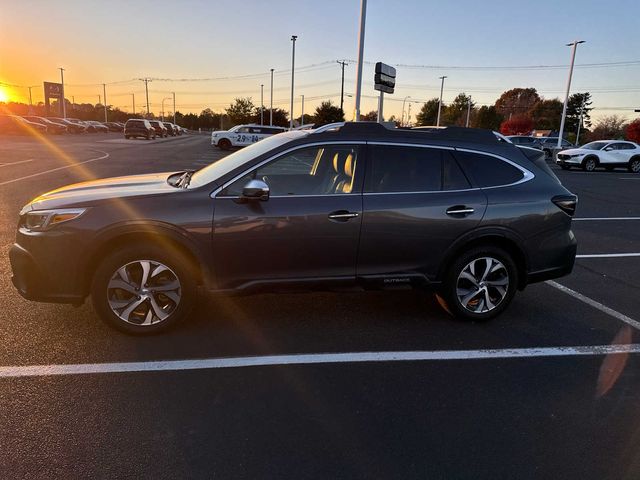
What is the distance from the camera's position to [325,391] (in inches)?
131

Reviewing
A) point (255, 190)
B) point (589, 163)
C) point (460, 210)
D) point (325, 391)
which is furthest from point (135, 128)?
point (325, 391)

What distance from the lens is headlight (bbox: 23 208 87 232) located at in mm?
3804

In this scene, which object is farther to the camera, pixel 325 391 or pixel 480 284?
pixel 480 284

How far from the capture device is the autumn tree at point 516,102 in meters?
111

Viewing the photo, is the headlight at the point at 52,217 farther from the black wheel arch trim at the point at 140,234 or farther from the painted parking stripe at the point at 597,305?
the painted parking stripe at the point at 597,305

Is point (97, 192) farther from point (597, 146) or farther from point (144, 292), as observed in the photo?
point (597, 146)

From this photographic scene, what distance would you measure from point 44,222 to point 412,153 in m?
3.12

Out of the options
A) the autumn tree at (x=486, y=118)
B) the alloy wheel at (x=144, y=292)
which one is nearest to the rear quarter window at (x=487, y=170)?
the alloy wheel at (x=144, y=292)

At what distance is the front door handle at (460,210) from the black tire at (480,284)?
369 millimetres

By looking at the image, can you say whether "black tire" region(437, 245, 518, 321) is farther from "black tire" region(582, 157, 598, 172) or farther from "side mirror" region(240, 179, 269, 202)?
"black tire" region(582, 157, 598, 172)

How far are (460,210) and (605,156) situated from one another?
2501cm

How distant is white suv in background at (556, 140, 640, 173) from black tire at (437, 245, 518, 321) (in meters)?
23.7

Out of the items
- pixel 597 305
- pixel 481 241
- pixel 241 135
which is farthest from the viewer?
pixel 241 135

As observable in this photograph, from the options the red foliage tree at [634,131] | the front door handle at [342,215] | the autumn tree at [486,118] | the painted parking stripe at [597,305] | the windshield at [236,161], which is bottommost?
the painted parking stripe at [597,305]
